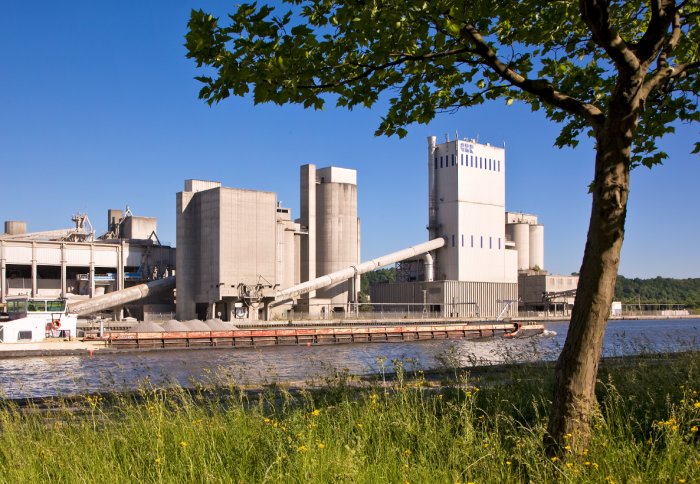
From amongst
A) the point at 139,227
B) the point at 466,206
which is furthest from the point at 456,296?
the point at 139,227

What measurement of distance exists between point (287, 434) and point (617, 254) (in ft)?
12.7

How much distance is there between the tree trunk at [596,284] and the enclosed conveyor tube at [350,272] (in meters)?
73.6

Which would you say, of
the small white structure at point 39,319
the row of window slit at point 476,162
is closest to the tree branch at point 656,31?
the small white structure at point 39,319

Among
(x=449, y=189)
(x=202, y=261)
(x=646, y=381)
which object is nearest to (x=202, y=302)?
(x=202, y=261)

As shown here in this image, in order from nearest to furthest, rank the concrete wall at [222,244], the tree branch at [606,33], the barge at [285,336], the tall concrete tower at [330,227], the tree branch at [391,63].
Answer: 1. the tree branch at [606,33]
2. the tree branch at [391,63]
3. the barge at [285,336]
4. the concrete wall at [222,244]
5. the tall concrete tower at [330,227]

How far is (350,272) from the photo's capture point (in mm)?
92312

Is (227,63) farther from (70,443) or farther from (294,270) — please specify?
(294,270)

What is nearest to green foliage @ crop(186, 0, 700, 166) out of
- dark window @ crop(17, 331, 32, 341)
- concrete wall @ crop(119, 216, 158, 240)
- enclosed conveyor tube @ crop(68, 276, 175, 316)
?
dark window @ crop(17, 331, 32, 341)

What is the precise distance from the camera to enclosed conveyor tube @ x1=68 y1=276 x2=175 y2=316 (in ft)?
242

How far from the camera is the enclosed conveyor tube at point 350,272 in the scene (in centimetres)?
8360

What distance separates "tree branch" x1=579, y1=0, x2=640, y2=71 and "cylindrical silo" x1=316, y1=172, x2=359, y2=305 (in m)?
89.6

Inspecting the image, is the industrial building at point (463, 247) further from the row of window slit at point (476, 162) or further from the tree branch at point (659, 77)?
the tree branch at point (659, 77)

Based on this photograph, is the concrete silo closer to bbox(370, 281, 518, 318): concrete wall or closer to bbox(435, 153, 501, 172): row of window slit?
bbox(370, 281, 518, 318): concrete wall

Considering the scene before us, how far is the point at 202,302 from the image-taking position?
77.9 m
